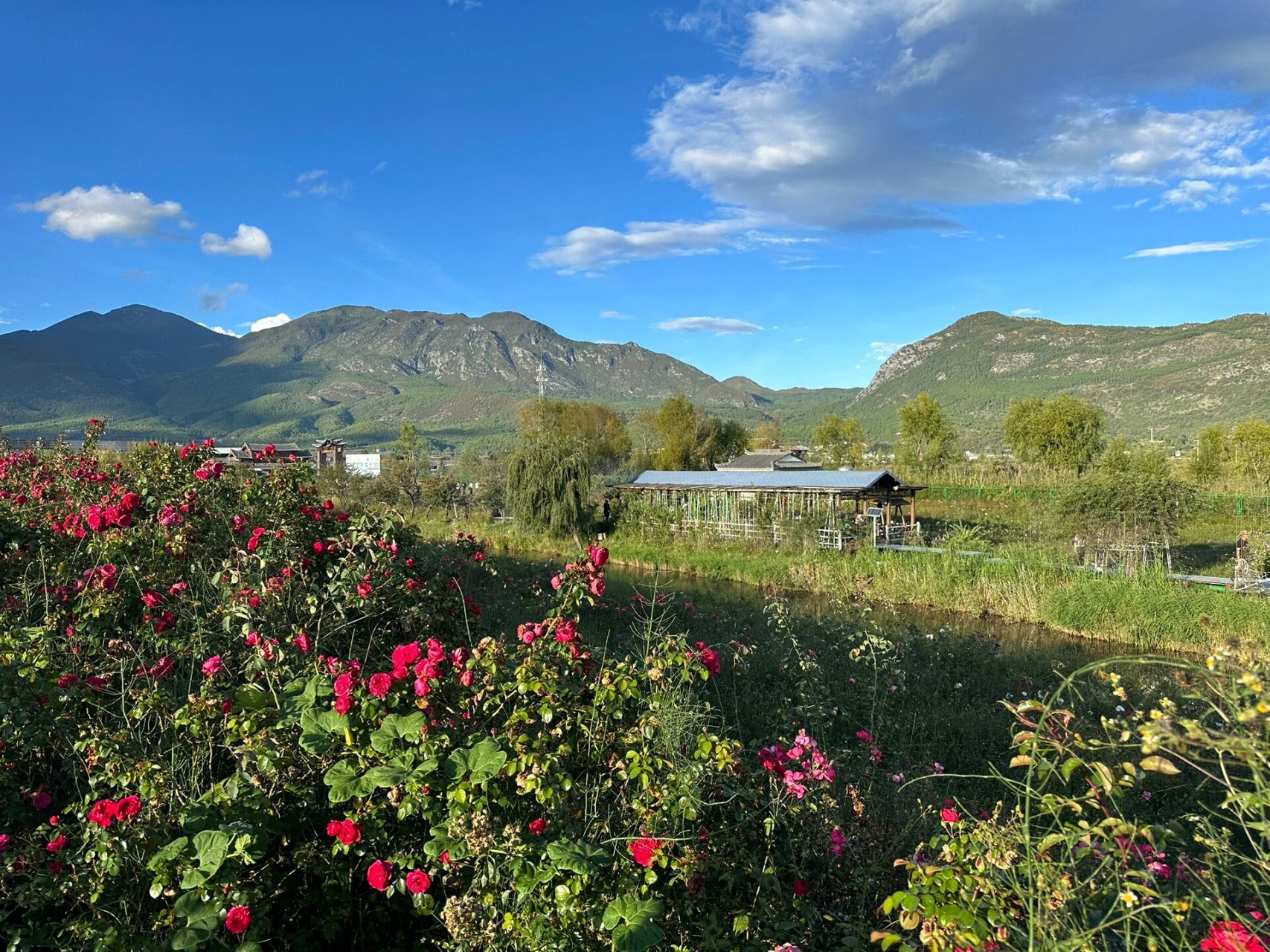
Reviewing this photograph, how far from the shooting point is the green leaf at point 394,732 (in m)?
2.05

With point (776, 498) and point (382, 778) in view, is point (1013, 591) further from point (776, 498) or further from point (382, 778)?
point (382, 778)

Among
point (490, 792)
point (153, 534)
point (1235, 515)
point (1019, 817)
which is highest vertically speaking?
A: point (153, 534)

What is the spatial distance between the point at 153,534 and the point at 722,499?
63.4 feet

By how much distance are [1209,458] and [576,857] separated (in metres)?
40.4

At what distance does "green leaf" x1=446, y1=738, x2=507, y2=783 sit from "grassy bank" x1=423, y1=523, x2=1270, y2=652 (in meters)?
7.66

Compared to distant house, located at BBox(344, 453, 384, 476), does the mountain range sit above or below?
above

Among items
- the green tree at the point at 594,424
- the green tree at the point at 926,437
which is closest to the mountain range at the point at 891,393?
the green tree at the point at 594,424

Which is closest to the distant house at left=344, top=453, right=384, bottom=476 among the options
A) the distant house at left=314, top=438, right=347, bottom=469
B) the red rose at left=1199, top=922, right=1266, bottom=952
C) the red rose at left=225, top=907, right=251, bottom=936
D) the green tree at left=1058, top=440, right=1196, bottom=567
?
the distant house at left=314, top=438, right=347, bottom=469

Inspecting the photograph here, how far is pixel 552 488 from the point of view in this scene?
21.9 m

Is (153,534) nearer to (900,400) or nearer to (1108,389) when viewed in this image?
(1108,389)

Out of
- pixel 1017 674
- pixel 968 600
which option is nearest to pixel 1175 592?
pixel 968 600

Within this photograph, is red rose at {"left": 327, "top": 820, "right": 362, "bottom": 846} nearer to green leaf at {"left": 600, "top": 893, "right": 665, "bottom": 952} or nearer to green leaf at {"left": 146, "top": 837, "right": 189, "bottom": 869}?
green leaf at {"left": 146, "top": 837, "right": 189, "bottom": 869}

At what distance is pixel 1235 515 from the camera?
82.8 feet

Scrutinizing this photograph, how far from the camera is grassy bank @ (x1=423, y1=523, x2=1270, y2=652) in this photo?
1067 centimetres
